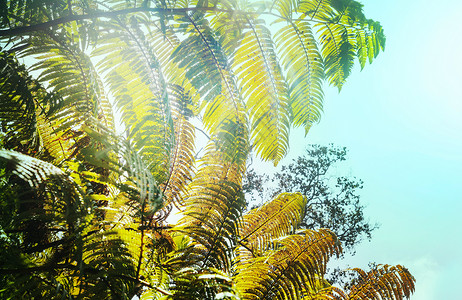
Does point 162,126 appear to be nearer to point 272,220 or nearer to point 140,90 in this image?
point 140,90

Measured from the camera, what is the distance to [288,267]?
1.43 meters

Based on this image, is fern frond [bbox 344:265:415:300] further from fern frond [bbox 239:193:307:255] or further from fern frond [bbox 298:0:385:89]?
fern frond [bbox 298:0:385:89]

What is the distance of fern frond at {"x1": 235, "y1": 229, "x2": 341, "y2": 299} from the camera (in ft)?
4.59

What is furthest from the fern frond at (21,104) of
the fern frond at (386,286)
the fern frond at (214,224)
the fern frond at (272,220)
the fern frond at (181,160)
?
the fern frond at (386,286)

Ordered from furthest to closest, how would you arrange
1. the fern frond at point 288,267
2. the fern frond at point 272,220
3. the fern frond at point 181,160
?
the fern frond at point 272,220, the fern frond at point 181,160, the fern frond at point 288,267

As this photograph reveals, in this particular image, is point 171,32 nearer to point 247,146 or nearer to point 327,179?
point 247,146

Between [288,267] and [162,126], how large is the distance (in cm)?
88

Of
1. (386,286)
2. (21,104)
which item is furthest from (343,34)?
(21,104)

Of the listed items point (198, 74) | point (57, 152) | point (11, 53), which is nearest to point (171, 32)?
point (198, 74)

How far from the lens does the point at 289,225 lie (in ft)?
6.64

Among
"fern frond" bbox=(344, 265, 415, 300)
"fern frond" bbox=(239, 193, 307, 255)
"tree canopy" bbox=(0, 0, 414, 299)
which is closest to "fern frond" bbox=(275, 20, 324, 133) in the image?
"tree canopy" bbox=(0, 0, 414, 299)

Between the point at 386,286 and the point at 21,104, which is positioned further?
the point at 386,286

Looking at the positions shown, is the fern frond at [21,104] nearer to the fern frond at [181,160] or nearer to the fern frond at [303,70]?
the fern frond at [181,160]

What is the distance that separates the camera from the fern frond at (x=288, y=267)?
1400mm
